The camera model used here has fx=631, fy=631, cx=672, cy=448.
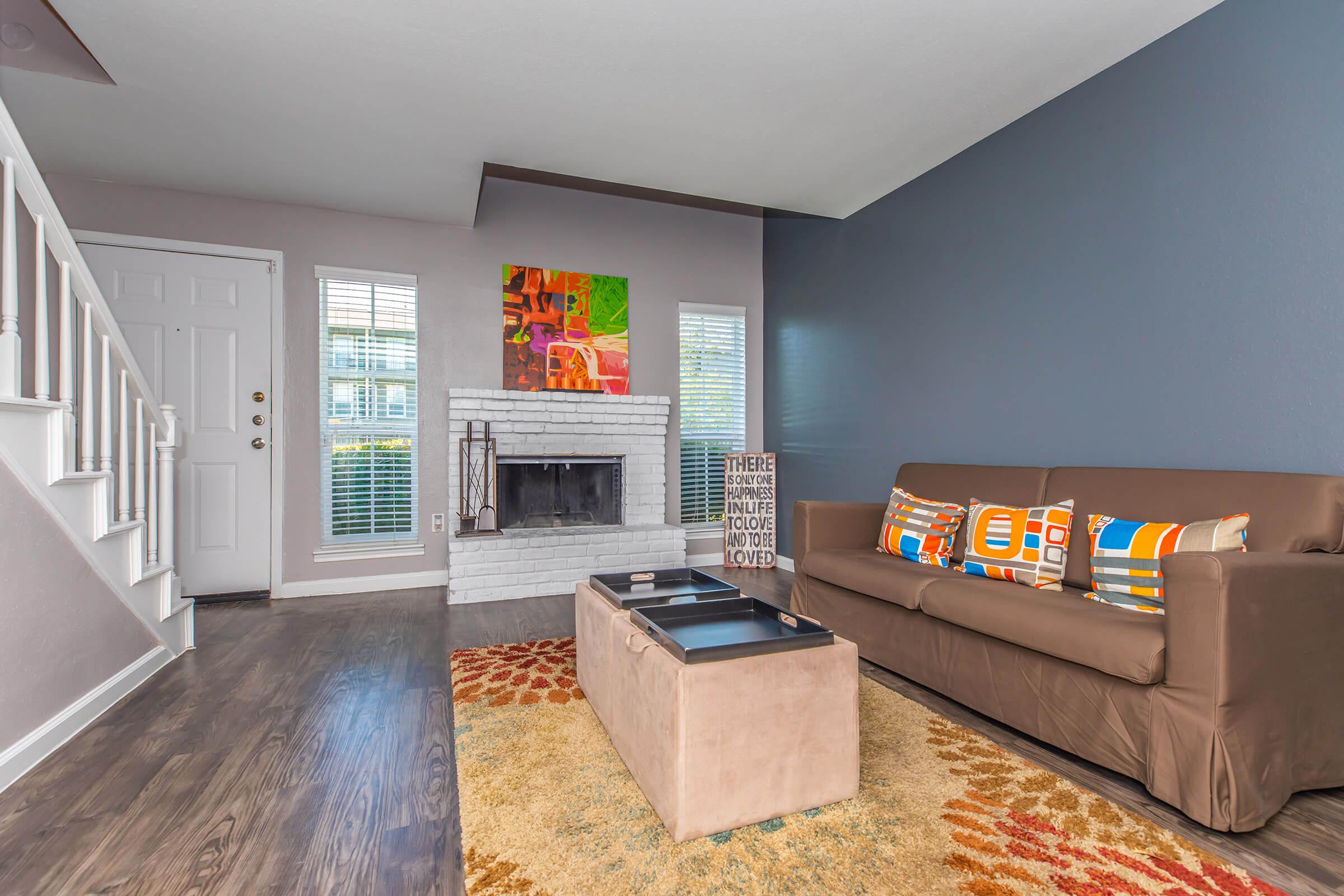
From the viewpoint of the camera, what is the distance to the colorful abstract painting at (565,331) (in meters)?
4.54

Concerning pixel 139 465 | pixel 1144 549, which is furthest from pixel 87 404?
pixel 1144 549

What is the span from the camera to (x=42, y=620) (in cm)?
200

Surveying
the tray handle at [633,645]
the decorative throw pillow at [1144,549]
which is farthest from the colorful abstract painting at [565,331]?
the decorative throw pillow at [1144,549]

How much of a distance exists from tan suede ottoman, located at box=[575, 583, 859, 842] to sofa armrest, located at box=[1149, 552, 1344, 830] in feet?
2.68

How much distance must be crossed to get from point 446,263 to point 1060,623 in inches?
164

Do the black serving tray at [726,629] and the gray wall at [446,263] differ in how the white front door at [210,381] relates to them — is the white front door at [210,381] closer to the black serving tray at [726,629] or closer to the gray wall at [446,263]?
the gray wall at [446,263]

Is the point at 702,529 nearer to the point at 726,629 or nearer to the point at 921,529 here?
the point at 921,529

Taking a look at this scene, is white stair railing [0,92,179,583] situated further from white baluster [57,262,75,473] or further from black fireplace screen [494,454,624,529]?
black fireplace screen [494,454,624,529]

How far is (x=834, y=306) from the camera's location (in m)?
4.43

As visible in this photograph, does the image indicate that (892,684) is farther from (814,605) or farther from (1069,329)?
(1069,329)

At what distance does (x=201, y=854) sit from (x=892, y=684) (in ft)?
7.42

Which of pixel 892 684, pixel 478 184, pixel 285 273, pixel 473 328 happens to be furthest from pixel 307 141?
pixel 892 684

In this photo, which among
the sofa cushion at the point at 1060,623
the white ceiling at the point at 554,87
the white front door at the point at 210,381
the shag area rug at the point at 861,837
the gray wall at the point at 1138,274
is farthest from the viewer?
the white front door at the point at 210,381

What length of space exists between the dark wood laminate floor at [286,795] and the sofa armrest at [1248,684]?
4.2 inches
